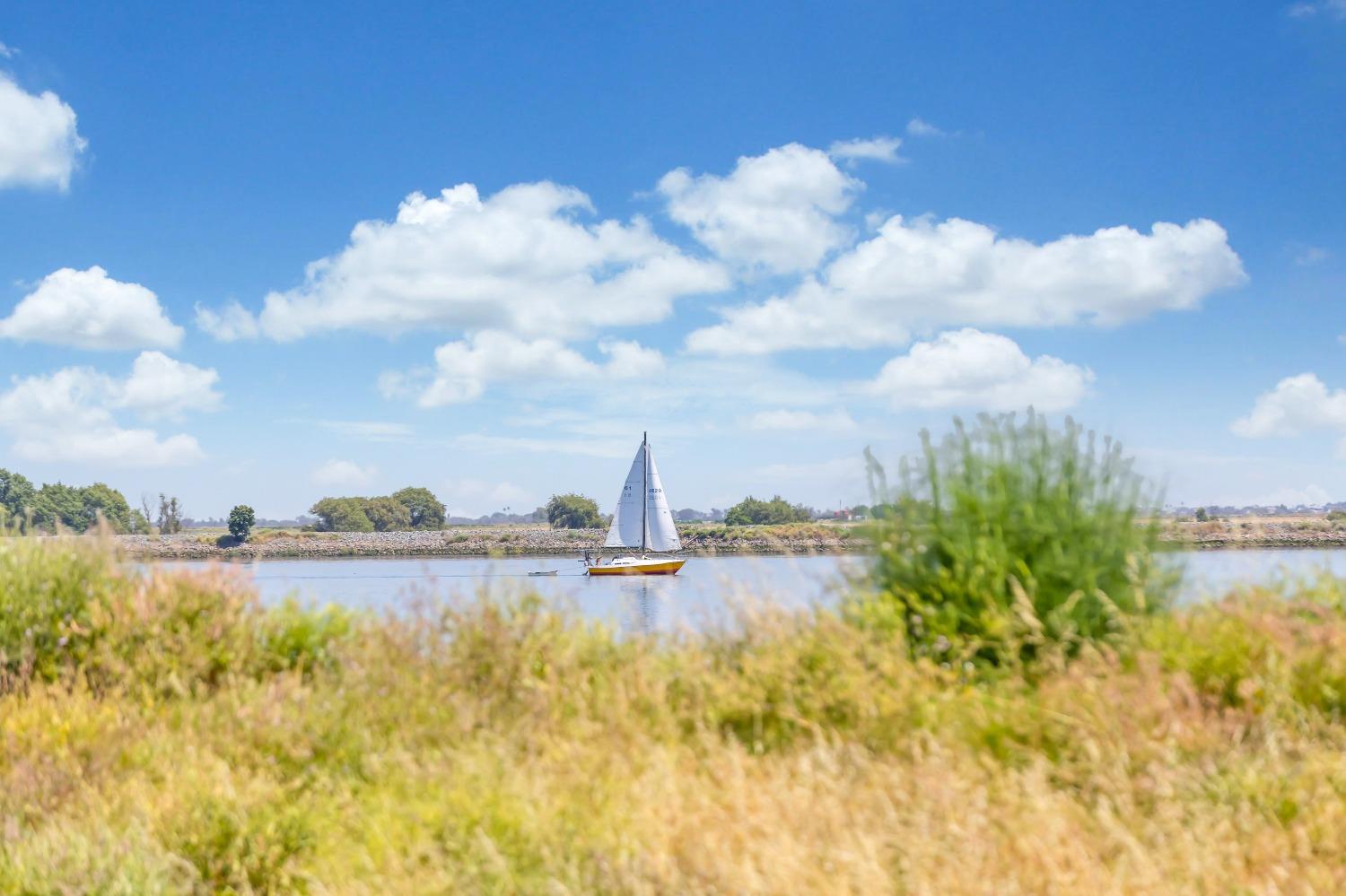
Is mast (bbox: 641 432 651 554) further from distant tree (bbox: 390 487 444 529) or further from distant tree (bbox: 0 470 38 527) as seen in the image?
distant tree (bbox: 0 470 38 527)

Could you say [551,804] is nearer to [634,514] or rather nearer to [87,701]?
[87,701]

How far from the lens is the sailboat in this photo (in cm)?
6775

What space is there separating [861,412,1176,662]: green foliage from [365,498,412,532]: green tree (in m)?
149

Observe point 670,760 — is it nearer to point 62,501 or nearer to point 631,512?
point 631,512

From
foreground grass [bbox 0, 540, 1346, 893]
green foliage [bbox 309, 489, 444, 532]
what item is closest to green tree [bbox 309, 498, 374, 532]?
green foliage [bbox 309, 489, 444, 532]

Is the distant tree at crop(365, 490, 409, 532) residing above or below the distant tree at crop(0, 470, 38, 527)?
below

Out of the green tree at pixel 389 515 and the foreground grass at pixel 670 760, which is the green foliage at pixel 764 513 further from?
the foreground grass at pixel 670 760

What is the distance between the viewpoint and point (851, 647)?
6.25 m

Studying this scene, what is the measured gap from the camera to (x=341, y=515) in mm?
147125

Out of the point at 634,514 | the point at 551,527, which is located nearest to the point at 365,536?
the point at 551,527

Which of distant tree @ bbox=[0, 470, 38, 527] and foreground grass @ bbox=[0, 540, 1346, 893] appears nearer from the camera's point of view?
foreground grass @ bbox=[0, 540, 1346, 893]

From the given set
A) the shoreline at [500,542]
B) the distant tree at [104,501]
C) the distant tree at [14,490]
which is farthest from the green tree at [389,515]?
the distant tree at [14,490]

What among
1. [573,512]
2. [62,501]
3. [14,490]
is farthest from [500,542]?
[14,490]

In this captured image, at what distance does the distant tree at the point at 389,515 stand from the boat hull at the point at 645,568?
87.4 metres
